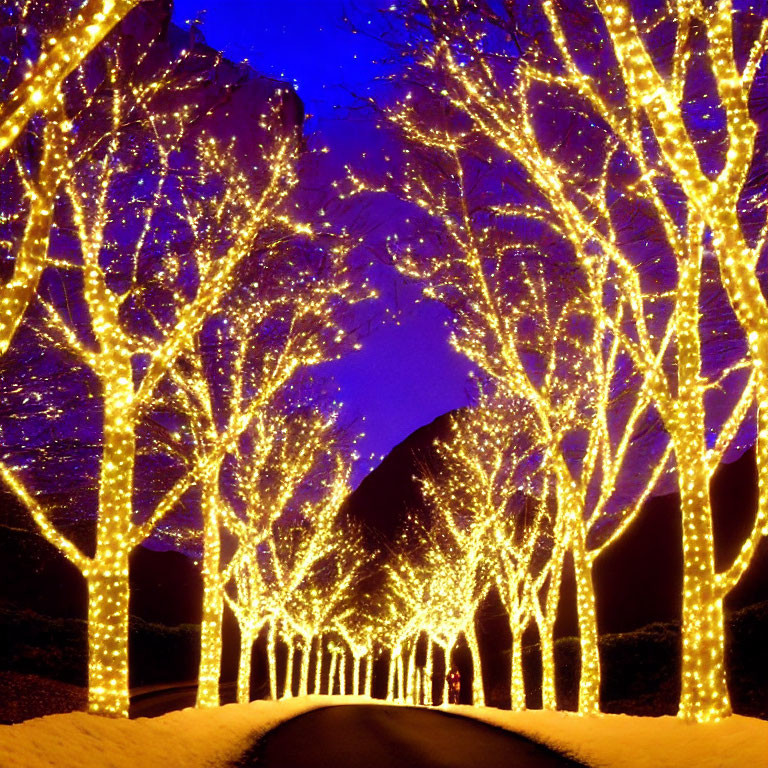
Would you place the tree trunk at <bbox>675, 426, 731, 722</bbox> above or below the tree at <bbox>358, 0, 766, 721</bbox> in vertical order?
below

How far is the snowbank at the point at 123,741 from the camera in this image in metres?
6.22

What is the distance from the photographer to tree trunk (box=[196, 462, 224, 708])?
14984 millimetres

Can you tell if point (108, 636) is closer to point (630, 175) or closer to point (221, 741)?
point (221, 741)

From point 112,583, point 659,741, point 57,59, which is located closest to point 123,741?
point 112,583

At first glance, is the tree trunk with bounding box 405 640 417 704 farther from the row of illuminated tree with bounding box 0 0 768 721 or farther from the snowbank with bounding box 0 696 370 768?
the snowbank with bounding box 0 696 370 768

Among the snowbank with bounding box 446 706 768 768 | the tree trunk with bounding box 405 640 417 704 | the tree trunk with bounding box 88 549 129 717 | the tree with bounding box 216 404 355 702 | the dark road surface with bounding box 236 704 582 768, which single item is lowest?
the tree trunk with bounding box 405 640 417 704

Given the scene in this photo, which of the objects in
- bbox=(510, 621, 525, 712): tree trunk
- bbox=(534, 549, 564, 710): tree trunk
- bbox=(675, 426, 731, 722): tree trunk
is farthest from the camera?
bbox=(510, 621, 525, 712): tree trunk

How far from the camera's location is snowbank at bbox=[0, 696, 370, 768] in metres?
6.22

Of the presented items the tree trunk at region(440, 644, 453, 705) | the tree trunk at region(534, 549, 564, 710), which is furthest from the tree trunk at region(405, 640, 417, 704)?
the tree trunk at region(534, 549, 564, 710)

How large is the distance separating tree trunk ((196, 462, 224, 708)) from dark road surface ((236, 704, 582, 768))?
1800mm

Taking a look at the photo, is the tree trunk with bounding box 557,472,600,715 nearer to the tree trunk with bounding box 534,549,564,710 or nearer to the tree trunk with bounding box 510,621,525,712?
the tree trunk with bounding box 534,549,564,710

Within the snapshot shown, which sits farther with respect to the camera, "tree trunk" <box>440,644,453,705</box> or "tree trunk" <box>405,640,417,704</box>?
"tree trunk" <box>405,640,417,704</box>

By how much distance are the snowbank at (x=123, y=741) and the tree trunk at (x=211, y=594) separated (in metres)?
3.38

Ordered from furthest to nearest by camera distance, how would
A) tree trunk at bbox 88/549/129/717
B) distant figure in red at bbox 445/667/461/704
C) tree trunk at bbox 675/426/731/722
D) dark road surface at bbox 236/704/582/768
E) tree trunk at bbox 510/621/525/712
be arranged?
1. distant figure in red at bbox 445/667/461/704
2. tree trunk at bbox 510/621/525/712
3. tree trunk at bbox 88/549/129/717
4. dark road surface at bbox 236/704/582/768
5. tree trunk at bbox 675/426/731/722
